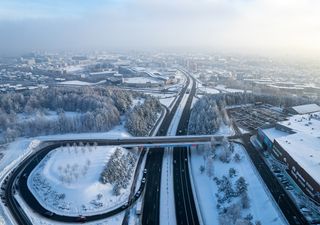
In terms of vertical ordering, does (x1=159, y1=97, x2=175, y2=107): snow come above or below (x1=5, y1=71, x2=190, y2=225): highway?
above

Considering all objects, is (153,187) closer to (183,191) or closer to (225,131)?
(183,191)

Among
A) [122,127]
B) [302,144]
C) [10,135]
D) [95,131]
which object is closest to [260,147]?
[302,144]

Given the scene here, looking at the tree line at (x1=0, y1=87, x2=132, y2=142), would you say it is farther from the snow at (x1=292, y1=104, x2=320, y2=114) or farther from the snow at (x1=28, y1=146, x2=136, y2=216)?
the snow at (x1=292, y1=104, x2=320, y2=114)

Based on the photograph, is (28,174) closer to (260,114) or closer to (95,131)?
(95,131)

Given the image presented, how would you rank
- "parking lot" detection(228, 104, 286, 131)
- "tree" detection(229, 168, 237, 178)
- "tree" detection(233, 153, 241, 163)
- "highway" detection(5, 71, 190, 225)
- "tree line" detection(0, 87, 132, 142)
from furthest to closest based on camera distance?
"parking lot" detection(228, 104, 286, 131) < "tree line" detection(0, 87, 132, 142) < "tree" detection(233, 153, 241, 163) < "tree" detection(229, 168, 237, 178) < "highway" detection(5, 71, 190, 225)

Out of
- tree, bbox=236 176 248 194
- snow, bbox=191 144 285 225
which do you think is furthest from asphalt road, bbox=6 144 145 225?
tree, bbox=236 176 248 194

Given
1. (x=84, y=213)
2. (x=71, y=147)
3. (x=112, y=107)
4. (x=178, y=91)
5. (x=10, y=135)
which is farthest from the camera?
(x=178, y=91)

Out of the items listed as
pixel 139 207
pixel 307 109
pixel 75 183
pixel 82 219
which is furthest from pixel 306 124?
pixel 82 219
